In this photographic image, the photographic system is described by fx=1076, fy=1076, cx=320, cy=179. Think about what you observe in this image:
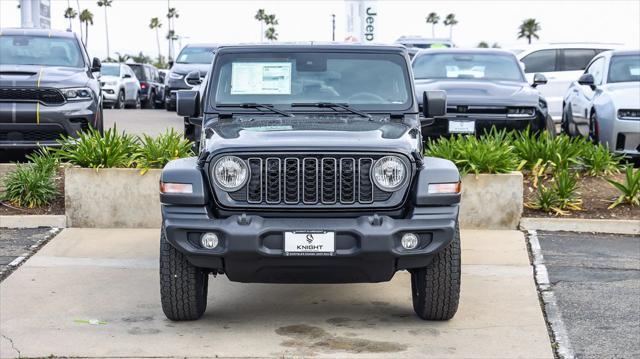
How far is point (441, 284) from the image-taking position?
21.0 feet

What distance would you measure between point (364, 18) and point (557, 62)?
377 cm

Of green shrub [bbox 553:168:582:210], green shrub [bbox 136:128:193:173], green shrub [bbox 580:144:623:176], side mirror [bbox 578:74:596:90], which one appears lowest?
green shrub [bbox 553:168:582:210]

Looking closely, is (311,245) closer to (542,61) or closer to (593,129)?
(593,129)

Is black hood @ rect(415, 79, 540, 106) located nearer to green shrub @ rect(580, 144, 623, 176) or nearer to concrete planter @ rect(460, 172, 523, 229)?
green shrub @ rect(580, 144, 623, 176)

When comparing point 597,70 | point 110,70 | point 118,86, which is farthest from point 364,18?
point 110,70

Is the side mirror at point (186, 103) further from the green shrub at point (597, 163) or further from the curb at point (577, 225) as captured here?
the green shrub at point (597, 163)

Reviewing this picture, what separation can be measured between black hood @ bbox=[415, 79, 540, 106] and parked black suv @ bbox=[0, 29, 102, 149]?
3.98 metres

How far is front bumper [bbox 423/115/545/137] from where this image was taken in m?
12.5

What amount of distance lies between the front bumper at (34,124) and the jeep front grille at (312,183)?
20.9ft

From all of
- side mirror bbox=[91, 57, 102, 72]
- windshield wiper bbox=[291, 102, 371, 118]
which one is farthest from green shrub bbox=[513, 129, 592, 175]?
side mirror bbox=[91, 57, 102, 72]

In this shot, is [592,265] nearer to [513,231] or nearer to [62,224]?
[513,231]

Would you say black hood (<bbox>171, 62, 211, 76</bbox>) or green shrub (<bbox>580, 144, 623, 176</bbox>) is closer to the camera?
green shrub (<bbox>580, 144, 623, 176</bbox>)

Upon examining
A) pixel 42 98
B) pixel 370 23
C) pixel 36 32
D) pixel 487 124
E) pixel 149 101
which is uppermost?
pixel 370 23

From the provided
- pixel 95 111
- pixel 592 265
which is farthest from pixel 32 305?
pixel 95 111
